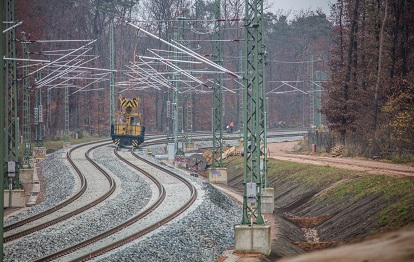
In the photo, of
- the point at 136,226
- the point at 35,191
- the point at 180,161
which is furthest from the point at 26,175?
the point at 136,226

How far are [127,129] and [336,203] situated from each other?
40246 millimetres

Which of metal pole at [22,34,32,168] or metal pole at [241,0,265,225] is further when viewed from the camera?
metal pole at [22,34,32,168]

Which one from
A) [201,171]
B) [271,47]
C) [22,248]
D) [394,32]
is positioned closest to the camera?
[22,248]

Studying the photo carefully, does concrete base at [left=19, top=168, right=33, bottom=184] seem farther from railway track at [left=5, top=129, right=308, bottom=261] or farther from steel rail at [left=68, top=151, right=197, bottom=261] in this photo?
steel rail at [left=68, top=151, right=197, bottom=261]

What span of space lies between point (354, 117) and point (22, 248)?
1485 inches

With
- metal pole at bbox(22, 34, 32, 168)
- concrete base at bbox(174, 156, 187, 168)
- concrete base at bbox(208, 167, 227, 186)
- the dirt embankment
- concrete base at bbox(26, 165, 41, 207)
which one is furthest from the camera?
concrete base at bbox(174, 156, 187, 168)

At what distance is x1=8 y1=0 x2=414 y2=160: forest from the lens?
4744cm

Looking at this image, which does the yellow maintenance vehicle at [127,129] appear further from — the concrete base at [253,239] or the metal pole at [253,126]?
the concrete base at [253,239]

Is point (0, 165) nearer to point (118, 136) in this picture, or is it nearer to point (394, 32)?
point (394, 32)

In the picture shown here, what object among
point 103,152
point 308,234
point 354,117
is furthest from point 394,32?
point 308,234

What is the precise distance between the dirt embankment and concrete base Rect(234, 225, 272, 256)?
14.2 inches

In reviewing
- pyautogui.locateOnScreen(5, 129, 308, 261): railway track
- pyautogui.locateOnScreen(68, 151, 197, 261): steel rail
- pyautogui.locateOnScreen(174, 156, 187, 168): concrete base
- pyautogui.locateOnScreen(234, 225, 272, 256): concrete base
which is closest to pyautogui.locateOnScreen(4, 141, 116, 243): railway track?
pyautogui.locateOnScreen(5, 129, 308, 261): railway track

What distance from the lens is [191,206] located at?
2797 cm

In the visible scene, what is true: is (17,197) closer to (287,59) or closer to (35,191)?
(35,191)
